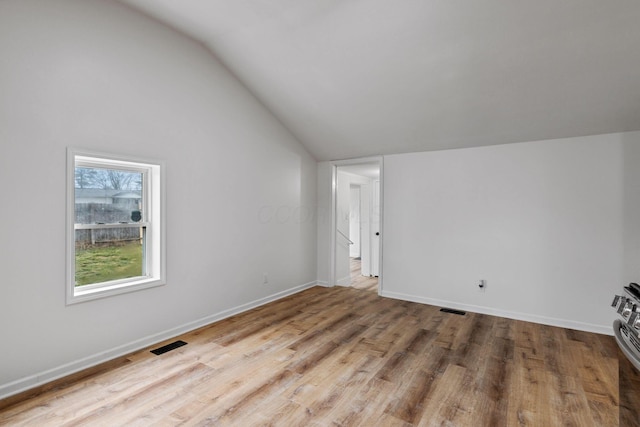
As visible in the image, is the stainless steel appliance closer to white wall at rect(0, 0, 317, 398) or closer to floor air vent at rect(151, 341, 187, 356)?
floor air vent at rect(151, 341, 187, 356)

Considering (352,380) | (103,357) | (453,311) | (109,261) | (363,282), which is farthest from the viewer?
(363,282)

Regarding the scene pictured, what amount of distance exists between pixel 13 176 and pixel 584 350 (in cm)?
505

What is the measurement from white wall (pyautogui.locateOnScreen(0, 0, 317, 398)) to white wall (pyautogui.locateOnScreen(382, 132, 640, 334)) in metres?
2.01

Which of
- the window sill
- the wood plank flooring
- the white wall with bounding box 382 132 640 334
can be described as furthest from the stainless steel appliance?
the window sill

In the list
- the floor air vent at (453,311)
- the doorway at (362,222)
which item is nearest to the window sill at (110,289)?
the doorway at (362,222)

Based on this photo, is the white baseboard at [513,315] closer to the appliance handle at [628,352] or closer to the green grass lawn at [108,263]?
the appliance handle at [628,352]

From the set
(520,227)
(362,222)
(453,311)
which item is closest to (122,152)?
(453,311)

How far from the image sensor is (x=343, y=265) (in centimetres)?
576

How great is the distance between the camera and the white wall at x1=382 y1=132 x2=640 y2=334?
11.1 ft

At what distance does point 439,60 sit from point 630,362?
2.74 m

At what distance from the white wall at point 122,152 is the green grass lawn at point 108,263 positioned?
249 mm

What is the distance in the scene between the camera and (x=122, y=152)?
2.82 metres

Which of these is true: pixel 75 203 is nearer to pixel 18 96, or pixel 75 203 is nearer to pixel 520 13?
pixel 18 96

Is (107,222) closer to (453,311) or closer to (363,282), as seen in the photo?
(453,311)
